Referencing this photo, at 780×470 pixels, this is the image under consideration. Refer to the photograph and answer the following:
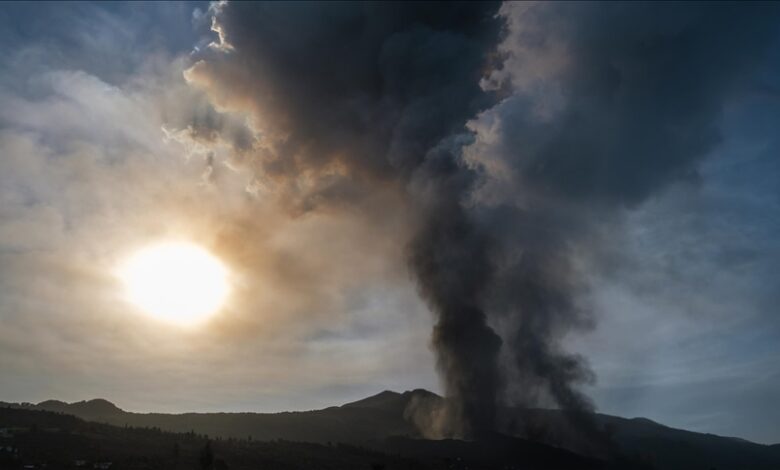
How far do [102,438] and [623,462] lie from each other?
74.2 metres

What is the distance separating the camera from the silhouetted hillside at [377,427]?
96812mm

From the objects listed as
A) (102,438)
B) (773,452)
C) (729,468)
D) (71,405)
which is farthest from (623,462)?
(773,452)

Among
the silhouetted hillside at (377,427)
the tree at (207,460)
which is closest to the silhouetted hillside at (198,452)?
the tree at (207,460)

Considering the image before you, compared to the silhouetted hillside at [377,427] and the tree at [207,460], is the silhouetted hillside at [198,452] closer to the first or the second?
the tree at [207,460]

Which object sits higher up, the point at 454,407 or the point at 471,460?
the point at 454,407

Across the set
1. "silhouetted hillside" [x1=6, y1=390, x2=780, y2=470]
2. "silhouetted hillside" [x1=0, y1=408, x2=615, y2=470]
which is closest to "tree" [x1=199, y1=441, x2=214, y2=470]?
"silhouetted hillside" [x1=0, y1=408, x2=615, y2=470]

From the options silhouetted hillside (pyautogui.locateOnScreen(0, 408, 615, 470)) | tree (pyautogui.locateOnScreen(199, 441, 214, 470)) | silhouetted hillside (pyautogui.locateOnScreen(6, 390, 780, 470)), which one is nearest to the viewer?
silhouetted hillside (pyautogui.locateOnScreen(0, 408, 615, 470))

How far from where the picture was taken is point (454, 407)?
320 ft

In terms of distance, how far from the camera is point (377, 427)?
116375mm

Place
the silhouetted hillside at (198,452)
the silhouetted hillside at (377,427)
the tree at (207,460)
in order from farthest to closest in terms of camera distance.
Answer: the silhouetted hillside at (377,427) < the tree at (207,460) < the silhouetted hillside at (198,452)

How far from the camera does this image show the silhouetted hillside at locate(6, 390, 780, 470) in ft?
318

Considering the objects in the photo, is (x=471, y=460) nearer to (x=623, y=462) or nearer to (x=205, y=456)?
(x=623, y=462)

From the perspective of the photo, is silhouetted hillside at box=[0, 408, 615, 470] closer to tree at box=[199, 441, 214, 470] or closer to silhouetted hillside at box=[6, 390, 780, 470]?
tree at box=[199, 441, 214, 470]

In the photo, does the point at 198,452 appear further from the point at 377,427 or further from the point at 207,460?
the point at 377,427
